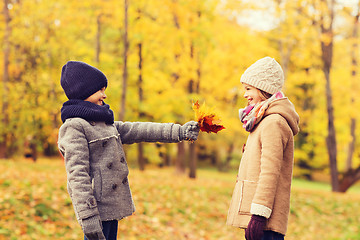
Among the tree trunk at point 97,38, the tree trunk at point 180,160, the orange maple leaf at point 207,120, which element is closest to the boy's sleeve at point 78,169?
the orange maple leaf at point 207,120

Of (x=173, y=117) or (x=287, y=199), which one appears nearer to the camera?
(x=287, y=199)

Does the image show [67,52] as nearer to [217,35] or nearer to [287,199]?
[217,35]

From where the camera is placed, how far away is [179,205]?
26.4 ft

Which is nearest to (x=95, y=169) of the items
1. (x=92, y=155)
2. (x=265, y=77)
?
(x=92, y=155)

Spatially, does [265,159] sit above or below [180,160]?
above

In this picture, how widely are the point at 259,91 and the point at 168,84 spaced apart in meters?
11.4

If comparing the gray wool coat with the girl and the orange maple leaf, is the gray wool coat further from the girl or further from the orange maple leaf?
the girl

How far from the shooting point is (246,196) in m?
2.52

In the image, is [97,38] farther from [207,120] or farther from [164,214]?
[207,120]

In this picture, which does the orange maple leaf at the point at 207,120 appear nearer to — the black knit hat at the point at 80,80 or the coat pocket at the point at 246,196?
the coat pocket at the point at 246,196

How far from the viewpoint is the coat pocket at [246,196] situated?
2502 millimetres

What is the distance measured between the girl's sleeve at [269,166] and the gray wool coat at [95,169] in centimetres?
94

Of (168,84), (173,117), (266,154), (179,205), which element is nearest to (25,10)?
(168,84)

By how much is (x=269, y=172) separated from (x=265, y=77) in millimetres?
685
